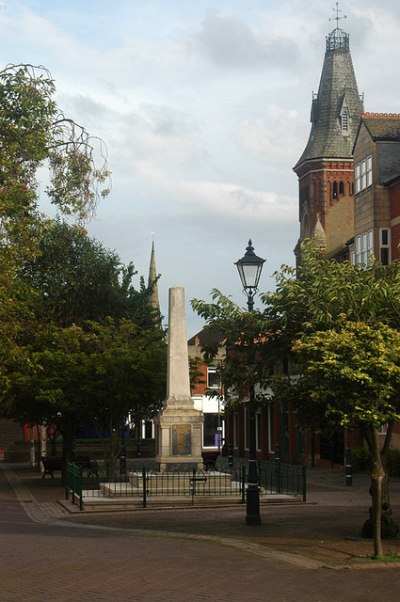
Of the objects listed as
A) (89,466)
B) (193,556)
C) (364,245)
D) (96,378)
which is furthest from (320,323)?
(364,245)

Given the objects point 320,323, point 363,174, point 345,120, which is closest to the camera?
point 320,323

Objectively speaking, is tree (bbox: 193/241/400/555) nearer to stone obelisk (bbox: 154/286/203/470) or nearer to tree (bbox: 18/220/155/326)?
stone obelisk (bbox: 154/286/203/470)

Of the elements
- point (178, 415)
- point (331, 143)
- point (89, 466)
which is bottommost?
point (89, 466)

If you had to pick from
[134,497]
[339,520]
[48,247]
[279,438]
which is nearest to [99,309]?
[48,247]

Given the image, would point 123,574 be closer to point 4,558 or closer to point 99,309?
point 4,558

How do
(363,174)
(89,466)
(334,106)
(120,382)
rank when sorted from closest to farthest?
(120,382) < (89,466) < (363,174) < (334,106)

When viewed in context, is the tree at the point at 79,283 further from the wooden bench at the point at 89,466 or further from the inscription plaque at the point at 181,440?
the inscription plaque at the point at 181,440

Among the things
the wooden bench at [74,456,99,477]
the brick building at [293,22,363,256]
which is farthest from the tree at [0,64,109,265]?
the brick building at [293,22,363,256]

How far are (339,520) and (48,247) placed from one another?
1199 inches

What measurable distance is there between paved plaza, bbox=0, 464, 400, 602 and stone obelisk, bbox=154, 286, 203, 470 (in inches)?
122

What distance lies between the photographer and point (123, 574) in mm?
14055

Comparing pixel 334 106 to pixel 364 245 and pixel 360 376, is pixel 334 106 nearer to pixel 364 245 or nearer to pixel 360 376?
pixel 364 245

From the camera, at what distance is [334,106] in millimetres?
103062

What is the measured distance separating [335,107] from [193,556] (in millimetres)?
91164
